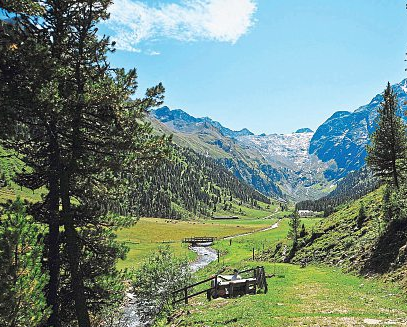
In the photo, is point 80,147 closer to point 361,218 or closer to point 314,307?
point 314,307

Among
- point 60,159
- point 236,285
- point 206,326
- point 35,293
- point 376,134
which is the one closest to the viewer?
point 35,293

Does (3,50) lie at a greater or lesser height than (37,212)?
greater

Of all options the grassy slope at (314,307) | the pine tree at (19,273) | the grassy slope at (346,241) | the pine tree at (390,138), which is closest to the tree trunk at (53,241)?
the pine tree at (19,273)

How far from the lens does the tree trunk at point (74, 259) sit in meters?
15.8

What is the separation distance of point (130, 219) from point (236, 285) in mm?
17408

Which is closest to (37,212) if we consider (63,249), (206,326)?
(63,249)

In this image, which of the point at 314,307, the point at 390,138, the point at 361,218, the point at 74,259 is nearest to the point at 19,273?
the point at 74,259

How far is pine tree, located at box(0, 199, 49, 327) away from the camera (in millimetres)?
9355

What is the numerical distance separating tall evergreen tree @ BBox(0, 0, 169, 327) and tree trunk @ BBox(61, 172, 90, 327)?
5 cm

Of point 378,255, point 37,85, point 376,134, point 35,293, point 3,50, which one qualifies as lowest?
point 378,255

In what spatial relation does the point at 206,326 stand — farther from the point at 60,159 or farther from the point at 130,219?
the point at 60,159

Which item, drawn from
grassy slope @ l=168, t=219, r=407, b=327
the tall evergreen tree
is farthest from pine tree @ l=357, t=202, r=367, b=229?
the tall evergreen tree

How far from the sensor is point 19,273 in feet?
32.2

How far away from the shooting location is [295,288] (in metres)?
31.0
